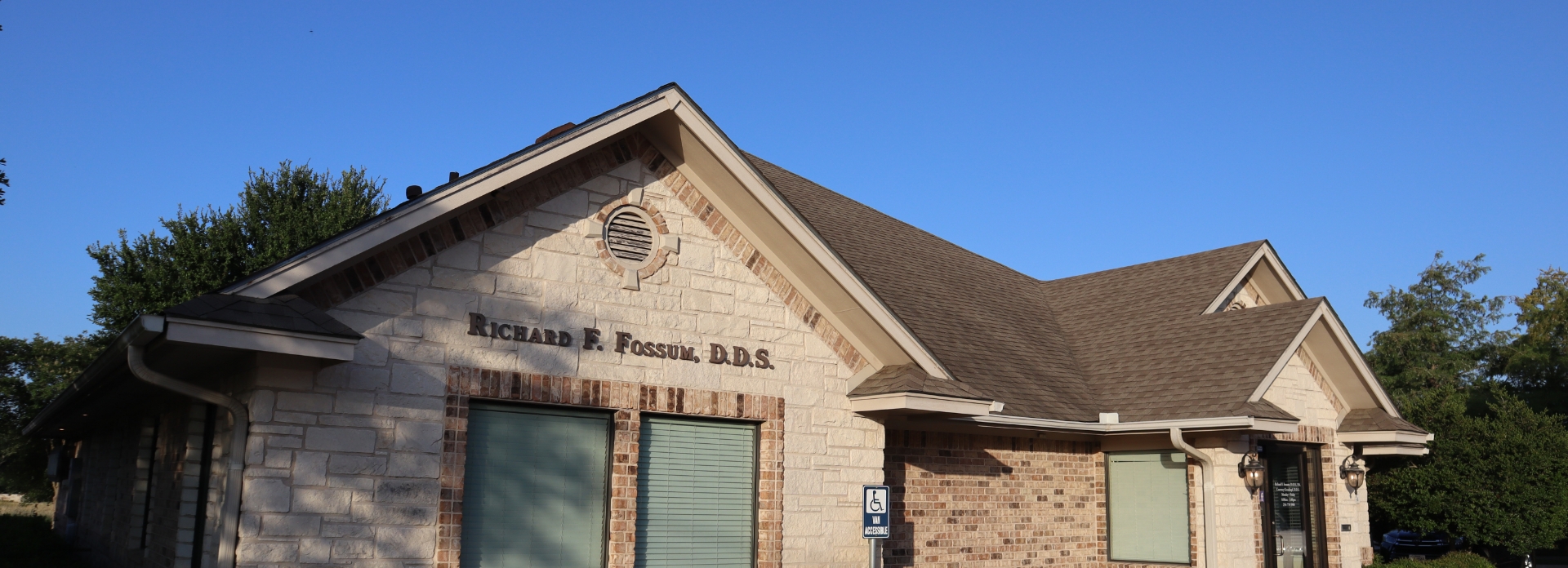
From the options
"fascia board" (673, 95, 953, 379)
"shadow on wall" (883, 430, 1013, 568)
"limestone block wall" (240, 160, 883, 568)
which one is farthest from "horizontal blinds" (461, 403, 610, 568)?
"shadow on wall" (883, 430, 1013, 568)

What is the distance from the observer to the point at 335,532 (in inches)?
309

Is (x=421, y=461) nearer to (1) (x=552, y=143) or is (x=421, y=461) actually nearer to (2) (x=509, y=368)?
Answer: (2) (x=509, y=368)

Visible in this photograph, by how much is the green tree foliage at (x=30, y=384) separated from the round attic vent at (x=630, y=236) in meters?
30.3

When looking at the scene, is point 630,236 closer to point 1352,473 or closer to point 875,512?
point 875,512

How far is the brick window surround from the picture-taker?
845 centimetres

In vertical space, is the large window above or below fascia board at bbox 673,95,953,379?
below

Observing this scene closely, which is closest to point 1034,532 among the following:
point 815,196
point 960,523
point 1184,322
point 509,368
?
point 960,523

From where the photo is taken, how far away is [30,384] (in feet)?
133

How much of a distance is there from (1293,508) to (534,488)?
11084mm

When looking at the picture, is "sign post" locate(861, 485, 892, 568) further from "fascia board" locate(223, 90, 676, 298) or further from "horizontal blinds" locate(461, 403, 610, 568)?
"fascia board" locate(223, 90, 676, 298)

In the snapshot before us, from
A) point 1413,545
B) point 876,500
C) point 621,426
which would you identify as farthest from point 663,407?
point 1413,545

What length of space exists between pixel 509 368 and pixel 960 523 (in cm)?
644

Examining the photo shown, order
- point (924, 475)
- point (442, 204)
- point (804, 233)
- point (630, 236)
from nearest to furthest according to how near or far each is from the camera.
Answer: point (442, 204)
point (630, 236)
point (804, 233)
point (924, 475)

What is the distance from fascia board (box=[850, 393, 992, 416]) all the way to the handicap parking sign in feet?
3.70
